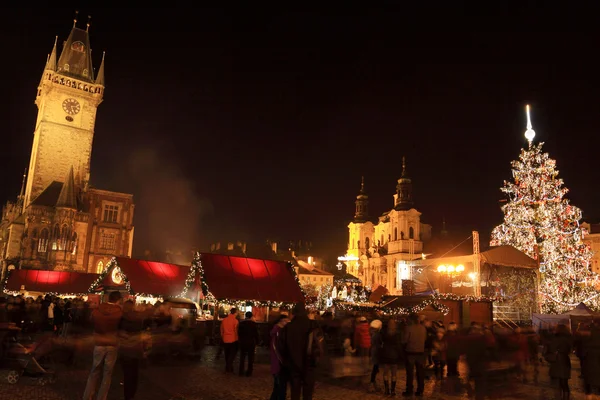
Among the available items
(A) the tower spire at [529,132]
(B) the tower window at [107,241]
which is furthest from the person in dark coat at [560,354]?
(B) the tower window at [107,241]

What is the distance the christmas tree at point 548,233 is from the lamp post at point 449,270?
370 cm

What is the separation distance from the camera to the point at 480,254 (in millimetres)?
28984

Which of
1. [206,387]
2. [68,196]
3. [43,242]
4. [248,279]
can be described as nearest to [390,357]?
[206,387]

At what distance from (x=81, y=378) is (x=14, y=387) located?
A: 1539 mm

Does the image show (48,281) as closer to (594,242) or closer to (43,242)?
(43,242)

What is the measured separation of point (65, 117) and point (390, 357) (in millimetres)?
53547

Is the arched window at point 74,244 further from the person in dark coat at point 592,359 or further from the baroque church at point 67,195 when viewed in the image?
the person in dark coat at point 592,359

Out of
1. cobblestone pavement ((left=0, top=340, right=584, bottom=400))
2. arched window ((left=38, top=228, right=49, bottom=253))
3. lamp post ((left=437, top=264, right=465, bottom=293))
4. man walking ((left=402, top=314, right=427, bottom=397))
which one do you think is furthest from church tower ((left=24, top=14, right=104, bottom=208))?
man walking ((left=402, top=314, right=427, bottom=397))

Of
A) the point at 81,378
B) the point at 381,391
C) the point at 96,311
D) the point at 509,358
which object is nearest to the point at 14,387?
the point at 81,378

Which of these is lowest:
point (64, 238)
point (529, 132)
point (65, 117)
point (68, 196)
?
point (64, 238)

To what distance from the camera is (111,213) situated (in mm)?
49812

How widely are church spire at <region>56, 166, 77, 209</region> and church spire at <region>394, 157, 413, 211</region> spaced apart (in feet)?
158

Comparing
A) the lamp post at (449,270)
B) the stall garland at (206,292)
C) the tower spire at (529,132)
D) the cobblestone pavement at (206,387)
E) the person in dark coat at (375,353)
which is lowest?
the cobblestone pavement at (206,387)

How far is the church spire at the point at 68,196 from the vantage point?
4581 cm
